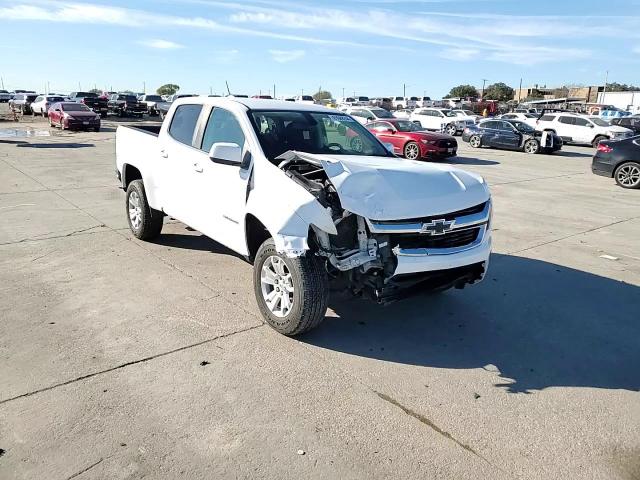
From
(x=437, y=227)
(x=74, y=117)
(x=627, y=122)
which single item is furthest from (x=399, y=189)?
(x=627, y=122)

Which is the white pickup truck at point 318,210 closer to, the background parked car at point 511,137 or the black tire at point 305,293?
the black tire at point 305,293

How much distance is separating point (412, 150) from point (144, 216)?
13.3 m

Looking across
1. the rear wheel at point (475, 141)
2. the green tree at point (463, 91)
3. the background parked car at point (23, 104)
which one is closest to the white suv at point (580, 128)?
the rear wheel at point (475, 141)

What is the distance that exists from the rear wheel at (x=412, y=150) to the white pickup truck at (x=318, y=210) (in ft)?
42.7

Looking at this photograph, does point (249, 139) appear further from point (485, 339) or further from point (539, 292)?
point (539, 292)

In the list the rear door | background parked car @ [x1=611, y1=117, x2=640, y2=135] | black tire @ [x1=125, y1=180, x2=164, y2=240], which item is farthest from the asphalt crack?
background parked car @ [x1=611, y1=117, x2=640, y2=135]

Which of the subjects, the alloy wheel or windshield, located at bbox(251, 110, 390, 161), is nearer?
windshield, located at bbox(251, 110, 390, 161)

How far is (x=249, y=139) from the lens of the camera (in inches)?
185

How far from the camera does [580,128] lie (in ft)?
87.4

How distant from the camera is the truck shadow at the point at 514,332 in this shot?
392 centimetres

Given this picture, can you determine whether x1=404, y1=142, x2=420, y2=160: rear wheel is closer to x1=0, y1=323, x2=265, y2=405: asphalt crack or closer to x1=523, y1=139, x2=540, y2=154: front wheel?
x1=523, y1=139, x2=540, y2=154: front wheel

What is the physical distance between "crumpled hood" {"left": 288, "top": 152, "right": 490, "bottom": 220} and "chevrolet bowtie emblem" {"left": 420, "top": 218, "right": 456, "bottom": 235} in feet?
0.23

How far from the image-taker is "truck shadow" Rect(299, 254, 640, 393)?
3.92 meters

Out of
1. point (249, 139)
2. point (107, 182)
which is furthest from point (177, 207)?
point (107, 182)
